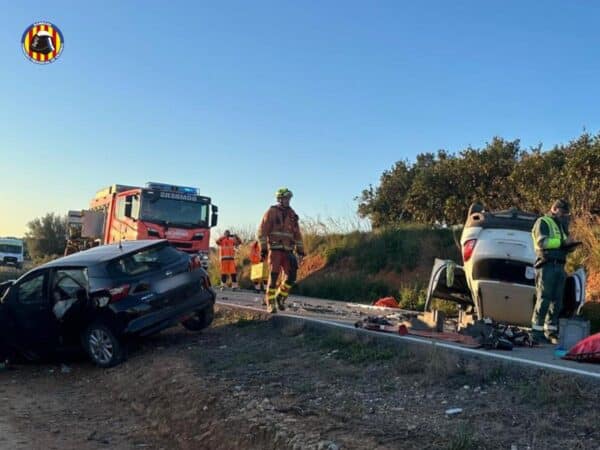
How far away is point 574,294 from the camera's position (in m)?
7.91

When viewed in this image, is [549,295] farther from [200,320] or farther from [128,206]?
[128,206]

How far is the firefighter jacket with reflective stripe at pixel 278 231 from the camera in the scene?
10102 mm

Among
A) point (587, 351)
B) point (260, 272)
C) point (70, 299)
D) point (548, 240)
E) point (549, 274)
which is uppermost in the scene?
point (548, 240)

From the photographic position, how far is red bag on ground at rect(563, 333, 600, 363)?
241 inches

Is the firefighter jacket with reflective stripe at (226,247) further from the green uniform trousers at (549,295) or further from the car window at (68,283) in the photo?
the green uniform trousers at (549,295)

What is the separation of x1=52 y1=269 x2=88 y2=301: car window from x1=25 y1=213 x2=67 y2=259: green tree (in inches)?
1609

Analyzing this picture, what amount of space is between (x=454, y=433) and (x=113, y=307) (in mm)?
5377

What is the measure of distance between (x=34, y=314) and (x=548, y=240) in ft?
22.4

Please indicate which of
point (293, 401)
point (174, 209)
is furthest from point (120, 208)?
point (293, 401)

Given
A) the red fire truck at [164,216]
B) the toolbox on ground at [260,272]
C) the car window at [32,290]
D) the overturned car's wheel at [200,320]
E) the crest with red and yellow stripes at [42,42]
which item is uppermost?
the crest with red and yellow stripes at [42,42]

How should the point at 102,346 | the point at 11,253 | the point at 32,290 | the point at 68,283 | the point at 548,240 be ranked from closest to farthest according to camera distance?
1. the point at 548,240
2. the point at 102,346
3. the point at 68,283
4. the point at 32,290
5. the point at 11,253

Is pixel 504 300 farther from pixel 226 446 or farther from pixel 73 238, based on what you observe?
pixel 73 238

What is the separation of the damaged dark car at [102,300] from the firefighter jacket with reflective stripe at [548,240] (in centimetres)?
472

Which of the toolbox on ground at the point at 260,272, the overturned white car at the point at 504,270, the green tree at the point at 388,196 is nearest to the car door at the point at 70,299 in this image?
the overturned white car at the point at 504,270
